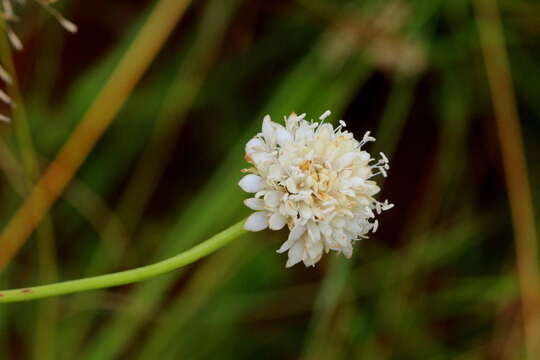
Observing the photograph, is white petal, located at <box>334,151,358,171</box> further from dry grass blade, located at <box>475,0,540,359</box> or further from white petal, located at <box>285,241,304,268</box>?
dry grass blade, located at <box>475,0,540,359</box>

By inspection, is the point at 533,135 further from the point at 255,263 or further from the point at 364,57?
the point at 255,263

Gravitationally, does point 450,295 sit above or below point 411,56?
below

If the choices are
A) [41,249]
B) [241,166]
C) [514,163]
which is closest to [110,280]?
[241,166]

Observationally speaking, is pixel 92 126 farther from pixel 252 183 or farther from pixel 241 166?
pixel 252 183

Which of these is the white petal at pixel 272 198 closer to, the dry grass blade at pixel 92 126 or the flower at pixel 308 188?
the flower at pixel 308 188

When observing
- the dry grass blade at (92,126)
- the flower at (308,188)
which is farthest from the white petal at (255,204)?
the dry grass blade at (92,126)

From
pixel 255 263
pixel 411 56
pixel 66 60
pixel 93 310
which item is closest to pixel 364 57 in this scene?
pixel 411 56
